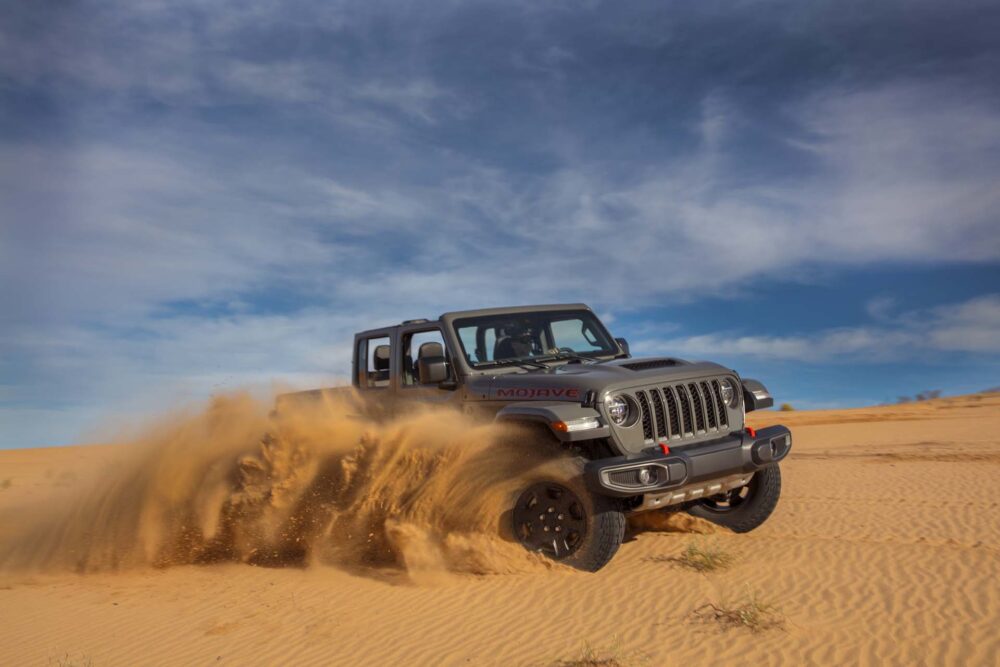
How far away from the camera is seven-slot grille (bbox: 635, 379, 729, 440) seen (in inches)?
242

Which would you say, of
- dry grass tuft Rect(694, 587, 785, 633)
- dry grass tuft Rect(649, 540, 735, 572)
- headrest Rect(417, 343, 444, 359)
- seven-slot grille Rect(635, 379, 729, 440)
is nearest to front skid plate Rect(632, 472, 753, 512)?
seven-slot grille Rect(635, 379, 729, 440)

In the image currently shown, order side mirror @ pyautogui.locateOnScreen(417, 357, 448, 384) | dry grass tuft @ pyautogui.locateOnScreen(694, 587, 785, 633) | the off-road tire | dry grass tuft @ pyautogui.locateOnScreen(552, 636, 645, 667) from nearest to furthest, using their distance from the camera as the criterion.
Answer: dry grass tuft @ pyautogui.locateOnScreen(552, 636, 645, 667) < dry grass tuft @ pyautogui.locateOnScreen(694, 587, 785, 633) < side mirror @ pyautogui.locateOnScreen(417, 357, 448, 384) < the off-road tire

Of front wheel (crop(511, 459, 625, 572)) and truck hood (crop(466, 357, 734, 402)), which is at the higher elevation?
truck hood (crop(466, 357, 734, 402))

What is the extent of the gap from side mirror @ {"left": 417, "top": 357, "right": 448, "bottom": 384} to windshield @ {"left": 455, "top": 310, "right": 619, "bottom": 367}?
1.88 feet

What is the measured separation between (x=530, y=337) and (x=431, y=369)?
4.63 feet

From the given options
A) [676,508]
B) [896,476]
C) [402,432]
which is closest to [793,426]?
[896,476]

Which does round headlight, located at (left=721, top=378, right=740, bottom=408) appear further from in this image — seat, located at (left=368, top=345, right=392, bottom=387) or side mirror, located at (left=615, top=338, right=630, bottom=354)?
seat, located at (left=368, top=345, right=392, bottom=387)

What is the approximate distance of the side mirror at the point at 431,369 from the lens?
6.36 meters

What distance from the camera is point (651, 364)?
663cm

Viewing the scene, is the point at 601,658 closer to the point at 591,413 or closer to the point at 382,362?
the point at 591,413

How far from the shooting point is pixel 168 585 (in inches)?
290

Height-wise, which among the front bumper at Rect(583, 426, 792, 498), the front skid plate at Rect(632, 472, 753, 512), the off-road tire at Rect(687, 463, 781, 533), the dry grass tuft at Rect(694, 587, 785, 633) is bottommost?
the dry grass tuft at Rect(694, 587, 785, 633)

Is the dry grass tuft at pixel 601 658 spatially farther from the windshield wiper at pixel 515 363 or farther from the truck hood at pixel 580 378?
the windshield wiper at pixel 515 363

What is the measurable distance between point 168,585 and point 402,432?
2878mm
